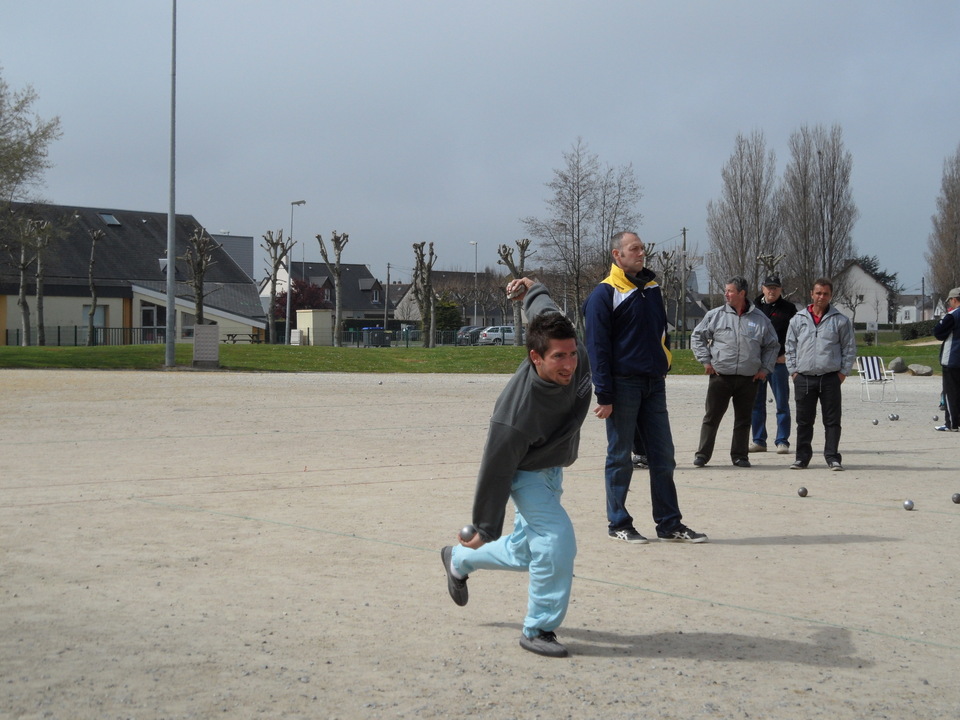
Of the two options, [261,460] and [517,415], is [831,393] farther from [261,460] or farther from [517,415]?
[517,415]

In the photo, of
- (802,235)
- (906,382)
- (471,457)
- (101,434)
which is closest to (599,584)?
(471,457)

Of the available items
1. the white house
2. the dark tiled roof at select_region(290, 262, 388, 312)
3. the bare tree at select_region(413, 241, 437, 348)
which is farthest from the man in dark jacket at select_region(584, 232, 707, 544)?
the white house

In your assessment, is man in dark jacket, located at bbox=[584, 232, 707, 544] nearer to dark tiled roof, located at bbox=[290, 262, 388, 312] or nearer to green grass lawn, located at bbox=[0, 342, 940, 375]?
green grass lawn, located at bbox=[0, 342, 940, 375]

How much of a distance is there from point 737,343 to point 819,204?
59160mm

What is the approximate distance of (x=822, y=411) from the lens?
10.8m

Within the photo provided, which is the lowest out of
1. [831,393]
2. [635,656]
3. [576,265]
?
[635,656]

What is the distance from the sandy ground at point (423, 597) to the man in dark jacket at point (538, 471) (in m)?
0.25

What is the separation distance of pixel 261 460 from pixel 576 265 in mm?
41114

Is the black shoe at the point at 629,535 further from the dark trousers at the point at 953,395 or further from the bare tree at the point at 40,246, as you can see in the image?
the bare tree at the point at 40,246

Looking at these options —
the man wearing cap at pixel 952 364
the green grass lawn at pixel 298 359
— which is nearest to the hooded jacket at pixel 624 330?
the man wearing cap at pixel 952 364

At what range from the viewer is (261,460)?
10812mm

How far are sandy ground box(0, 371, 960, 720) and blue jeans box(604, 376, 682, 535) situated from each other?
8.7 inches

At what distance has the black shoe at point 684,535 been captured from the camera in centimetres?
698

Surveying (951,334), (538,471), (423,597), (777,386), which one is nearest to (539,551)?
(538,471)
